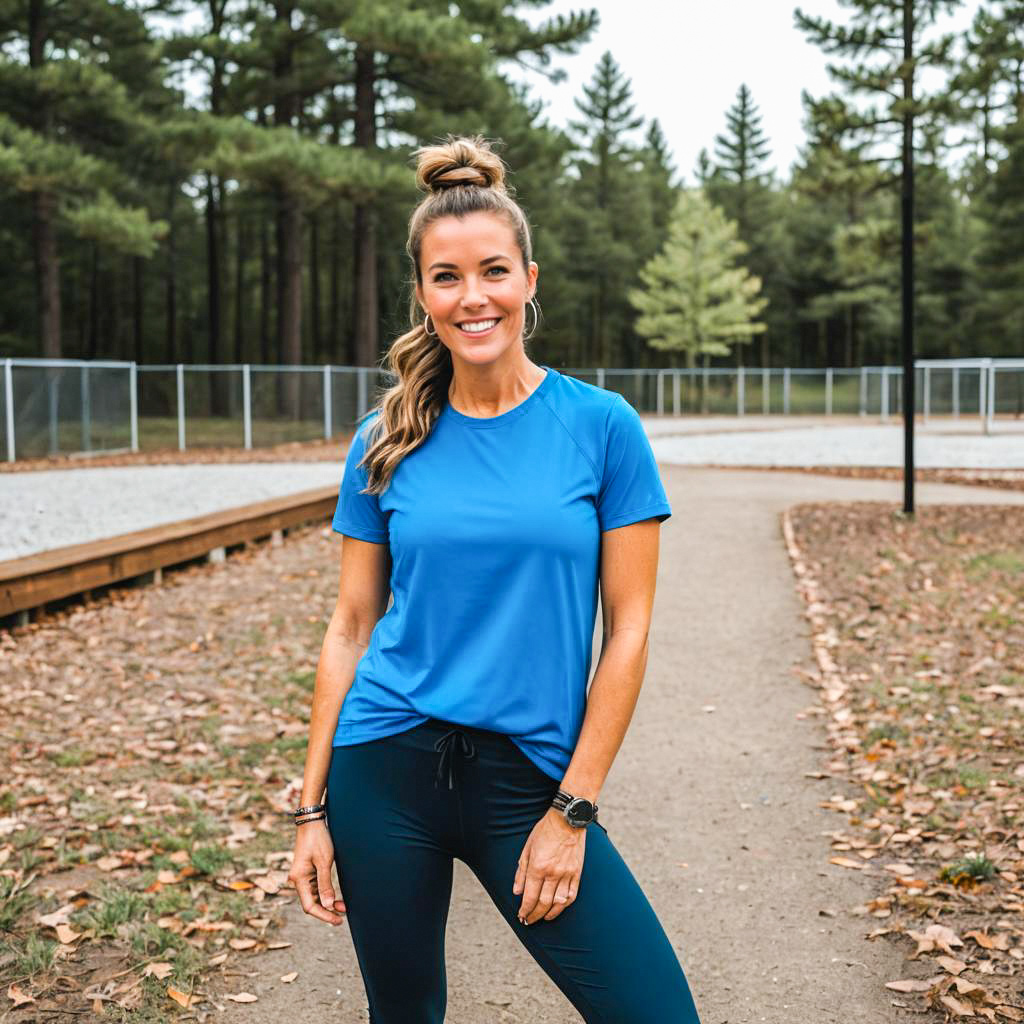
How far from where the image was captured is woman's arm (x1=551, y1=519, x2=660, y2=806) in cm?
199

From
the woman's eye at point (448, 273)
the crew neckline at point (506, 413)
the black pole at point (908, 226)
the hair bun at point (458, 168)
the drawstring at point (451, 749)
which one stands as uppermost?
the black pole at point (908, 226)

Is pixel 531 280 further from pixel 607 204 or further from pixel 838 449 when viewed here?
pixel 607 204

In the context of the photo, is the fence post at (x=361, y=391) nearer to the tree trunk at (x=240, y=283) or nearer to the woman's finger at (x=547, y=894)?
the woman's finger at (x=547, y=894)

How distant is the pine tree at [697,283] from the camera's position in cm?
5319

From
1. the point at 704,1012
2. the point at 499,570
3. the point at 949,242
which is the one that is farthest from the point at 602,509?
the point at 949,242

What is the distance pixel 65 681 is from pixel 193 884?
3158 mm

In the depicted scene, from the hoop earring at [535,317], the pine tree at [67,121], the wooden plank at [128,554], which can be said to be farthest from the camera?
the pine tree at [67,121]

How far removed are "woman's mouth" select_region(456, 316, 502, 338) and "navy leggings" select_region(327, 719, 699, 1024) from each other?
657 millimetres

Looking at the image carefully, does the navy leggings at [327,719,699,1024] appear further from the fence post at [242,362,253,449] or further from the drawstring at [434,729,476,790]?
the fence post at [242,362,253,449]

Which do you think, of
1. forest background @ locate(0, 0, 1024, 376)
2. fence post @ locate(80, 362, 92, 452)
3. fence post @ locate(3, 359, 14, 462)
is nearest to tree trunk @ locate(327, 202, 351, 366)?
forest background @ locate(0, 0, 1024, 376)

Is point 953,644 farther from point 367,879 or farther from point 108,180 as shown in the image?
point 108,180

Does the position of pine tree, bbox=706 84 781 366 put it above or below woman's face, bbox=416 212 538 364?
above

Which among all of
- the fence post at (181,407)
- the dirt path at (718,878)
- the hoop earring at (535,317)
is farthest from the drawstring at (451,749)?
the fence post at (181,407)

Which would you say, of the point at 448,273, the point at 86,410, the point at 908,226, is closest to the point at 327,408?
the point at 86,410
